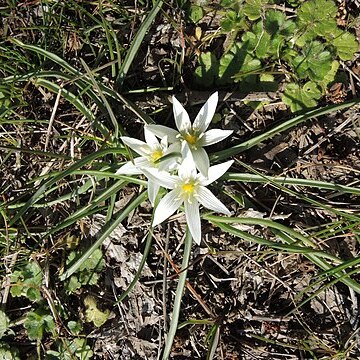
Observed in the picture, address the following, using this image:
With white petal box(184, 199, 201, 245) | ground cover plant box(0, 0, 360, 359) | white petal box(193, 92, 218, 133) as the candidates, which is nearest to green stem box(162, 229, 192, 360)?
ground cover plant box(0, 0, 360, 359)

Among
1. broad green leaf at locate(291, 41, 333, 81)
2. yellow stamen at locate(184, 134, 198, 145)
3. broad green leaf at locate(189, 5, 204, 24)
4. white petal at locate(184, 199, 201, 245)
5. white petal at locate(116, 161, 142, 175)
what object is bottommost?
white petal at locate(184, 199, 201, 245)

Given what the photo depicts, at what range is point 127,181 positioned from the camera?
1744 mm

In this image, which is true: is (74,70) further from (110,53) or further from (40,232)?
(40,232)

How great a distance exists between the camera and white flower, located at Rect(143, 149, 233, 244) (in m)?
1.57

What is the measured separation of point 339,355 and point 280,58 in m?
1.08

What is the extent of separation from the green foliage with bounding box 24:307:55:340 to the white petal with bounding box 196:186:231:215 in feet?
2.59

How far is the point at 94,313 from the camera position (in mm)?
1942

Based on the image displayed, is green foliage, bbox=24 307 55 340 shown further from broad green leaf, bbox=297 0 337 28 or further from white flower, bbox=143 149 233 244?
broad green leaf, bbox=297 0 337 28

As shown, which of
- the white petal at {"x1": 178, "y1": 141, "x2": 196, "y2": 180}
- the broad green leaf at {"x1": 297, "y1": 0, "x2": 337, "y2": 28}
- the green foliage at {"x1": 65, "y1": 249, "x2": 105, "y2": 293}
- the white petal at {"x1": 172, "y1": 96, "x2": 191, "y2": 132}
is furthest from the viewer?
the green foliage at {"x1": 65, "y1": 249, "x2": 105, "y2": 293}

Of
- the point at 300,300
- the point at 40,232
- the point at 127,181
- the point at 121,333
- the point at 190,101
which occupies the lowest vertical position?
the point at 121,333

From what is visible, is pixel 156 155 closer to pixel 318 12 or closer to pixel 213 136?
pixel 213 136

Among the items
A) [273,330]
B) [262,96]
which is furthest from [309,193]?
[273,330]

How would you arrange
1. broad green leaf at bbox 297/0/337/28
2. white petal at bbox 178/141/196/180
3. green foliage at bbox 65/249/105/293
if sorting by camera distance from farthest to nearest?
green foliage at bbox 65/249/105/293, broad green leaf at bbox 297/0/337/28, white petal at bbox 178/141/196/180

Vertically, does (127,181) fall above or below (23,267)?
above
